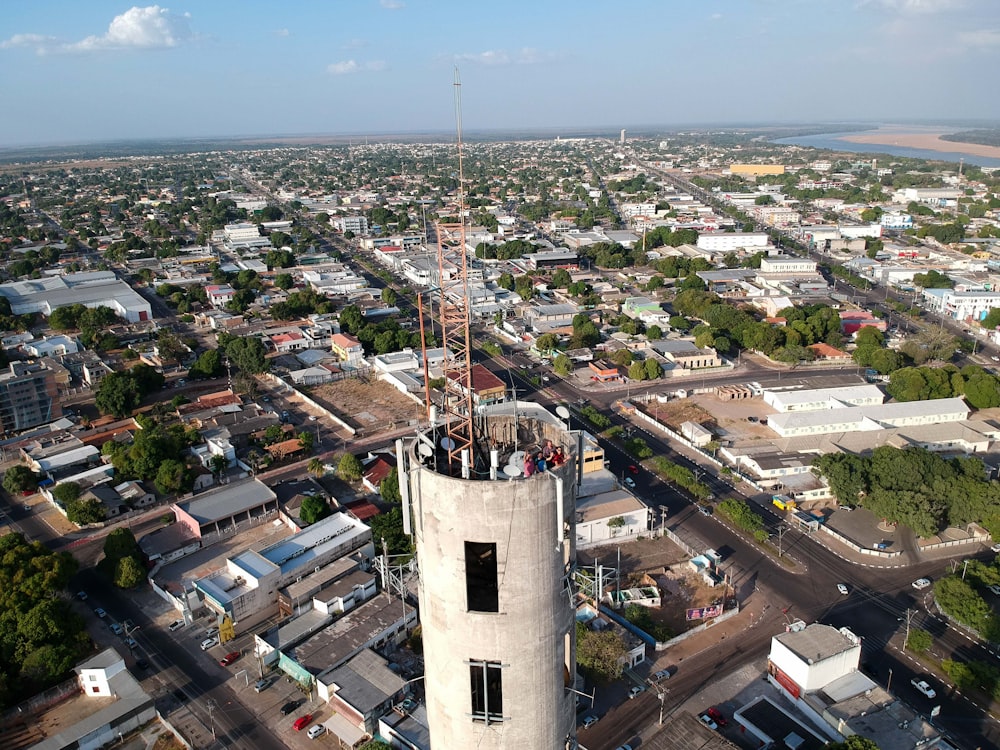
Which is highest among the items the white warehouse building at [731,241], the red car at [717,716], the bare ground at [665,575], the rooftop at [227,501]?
the white warehouse building at [731,241]

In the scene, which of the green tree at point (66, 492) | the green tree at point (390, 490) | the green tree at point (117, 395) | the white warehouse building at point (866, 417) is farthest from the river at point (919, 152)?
the green tree at point (66, 492)

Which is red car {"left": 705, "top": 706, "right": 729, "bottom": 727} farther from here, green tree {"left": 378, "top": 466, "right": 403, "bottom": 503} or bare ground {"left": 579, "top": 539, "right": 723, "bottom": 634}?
green tree {"left": 378, "top": 466, "right": 403, "bottom": 503}

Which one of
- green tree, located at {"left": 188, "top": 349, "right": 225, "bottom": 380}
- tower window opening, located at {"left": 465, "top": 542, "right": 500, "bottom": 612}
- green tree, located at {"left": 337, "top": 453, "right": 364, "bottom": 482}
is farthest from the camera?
green tree, located at {"left": 188, "top": 349, "right": 225, "bottom": 380}

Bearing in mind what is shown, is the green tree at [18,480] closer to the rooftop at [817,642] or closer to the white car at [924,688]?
the rooftop at [817,642]

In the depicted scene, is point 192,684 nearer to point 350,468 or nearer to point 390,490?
point 390,490

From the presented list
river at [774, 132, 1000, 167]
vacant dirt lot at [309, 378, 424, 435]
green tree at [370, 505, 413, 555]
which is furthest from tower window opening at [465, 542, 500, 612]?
river at [774, 132, 1000, 167]

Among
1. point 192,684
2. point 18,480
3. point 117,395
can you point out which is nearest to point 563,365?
point 117,395
